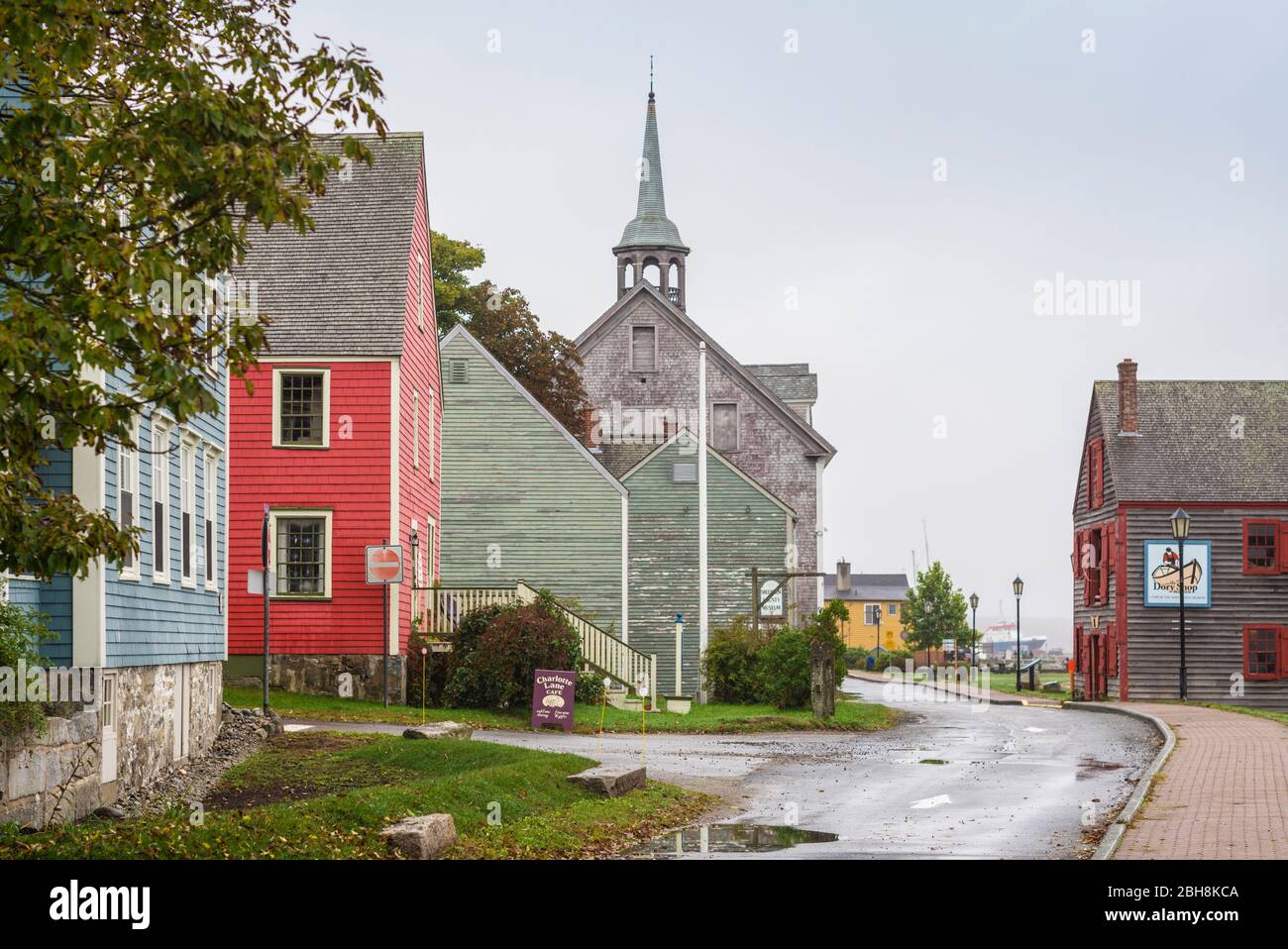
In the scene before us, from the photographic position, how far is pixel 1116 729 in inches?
1228

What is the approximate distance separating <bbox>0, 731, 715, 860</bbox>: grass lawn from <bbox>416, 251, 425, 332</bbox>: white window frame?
13530 millimetres

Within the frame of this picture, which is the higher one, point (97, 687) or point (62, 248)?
point (62, 248)

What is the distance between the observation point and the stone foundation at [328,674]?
101 ft

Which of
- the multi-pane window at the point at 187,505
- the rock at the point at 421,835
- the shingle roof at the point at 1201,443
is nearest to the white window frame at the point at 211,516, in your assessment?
the multi-pane window at the point at 187,505

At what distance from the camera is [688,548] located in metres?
44.1

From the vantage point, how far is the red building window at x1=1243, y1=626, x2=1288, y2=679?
48906mm

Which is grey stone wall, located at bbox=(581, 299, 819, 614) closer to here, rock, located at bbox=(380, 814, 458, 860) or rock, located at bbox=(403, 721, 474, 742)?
rock, located at bbox=(403, 721, 474, 742)

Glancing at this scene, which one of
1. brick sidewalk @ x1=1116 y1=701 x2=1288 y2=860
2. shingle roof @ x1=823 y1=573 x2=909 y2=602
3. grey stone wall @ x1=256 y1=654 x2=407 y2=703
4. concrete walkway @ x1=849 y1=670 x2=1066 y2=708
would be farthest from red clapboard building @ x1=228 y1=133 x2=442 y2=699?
shingle roof @ x1=823 y1=573 x2=909 y2=602

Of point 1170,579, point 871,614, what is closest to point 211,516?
point 1170,579

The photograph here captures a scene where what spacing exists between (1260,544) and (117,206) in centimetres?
4456

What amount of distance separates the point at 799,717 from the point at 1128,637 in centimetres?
2025
